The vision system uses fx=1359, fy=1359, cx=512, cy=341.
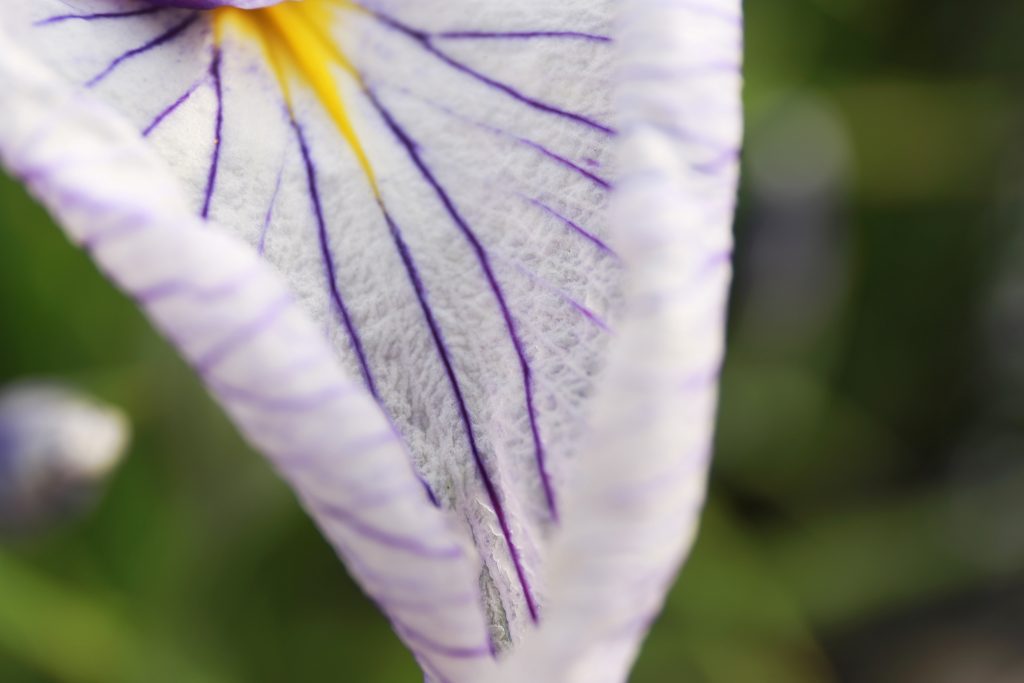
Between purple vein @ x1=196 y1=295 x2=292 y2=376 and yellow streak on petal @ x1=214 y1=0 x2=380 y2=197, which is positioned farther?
yellow streak on petal @ x1=214 y1=0 x2=380 y2=197

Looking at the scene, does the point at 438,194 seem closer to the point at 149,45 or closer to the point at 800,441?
the point at 149,45

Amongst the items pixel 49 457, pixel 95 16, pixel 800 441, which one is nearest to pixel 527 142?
pixel 95 16

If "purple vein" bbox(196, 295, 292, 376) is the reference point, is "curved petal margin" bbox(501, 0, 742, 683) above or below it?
below

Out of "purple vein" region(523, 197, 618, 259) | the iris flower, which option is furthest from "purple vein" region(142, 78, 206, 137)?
"purple vein" region(523, 197, 618, 259)

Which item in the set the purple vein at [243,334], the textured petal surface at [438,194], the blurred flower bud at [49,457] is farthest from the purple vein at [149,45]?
the blurred flower bud at [49,457]

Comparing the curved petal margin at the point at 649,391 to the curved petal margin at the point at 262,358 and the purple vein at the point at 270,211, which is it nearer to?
the curved petal margin at the point at 262,358

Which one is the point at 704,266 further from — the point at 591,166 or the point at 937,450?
the point at 937,450

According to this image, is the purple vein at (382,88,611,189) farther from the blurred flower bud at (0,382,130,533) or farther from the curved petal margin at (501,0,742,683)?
the blurred flower bud at (0,382,130,533)
